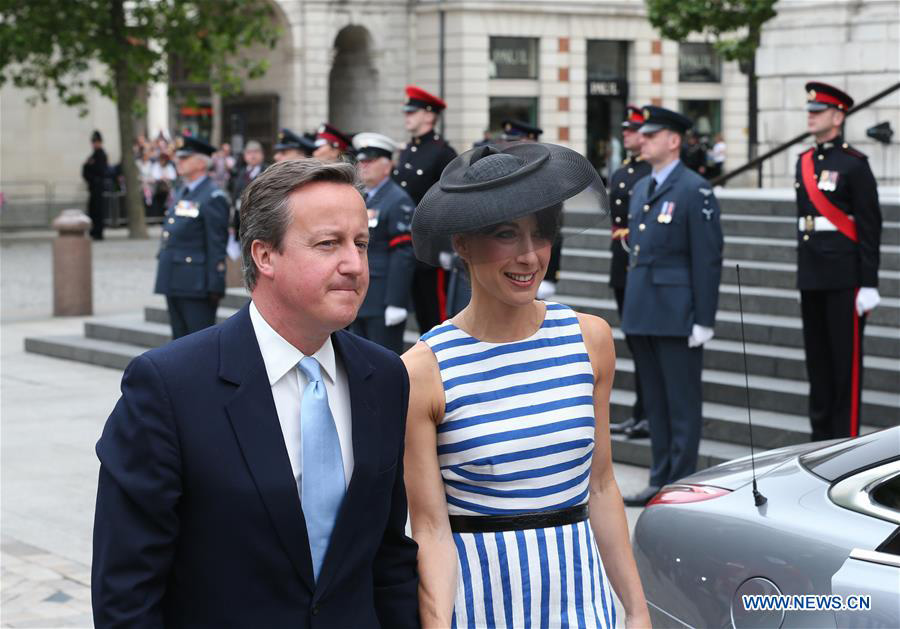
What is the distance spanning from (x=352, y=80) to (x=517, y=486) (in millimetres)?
41338

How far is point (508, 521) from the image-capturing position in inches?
120

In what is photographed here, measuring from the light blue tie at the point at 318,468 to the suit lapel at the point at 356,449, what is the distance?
2 cm

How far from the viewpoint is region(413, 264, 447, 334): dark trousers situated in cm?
1097

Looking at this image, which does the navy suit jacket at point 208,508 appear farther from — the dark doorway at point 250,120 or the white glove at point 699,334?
the dark doorway at point 250,120

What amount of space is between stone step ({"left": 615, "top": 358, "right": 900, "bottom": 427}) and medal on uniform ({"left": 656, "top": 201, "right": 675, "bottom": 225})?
5.52ft

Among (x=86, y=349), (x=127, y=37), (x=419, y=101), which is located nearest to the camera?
(x=419, y=101)

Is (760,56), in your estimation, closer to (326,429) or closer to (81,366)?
(81,366)

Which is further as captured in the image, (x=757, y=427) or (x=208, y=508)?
(x=757, y=427)

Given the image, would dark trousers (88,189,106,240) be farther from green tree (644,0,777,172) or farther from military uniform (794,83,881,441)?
military uniform (794,83,881,441)

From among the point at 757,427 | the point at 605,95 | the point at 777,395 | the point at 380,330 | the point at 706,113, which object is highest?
the point at 605,95

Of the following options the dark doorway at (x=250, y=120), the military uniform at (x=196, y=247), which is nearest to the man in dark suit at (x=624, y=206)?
the military uniform at (x=196, y=247)

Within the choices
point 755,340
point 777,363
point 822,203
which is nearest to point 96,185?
point 755,340

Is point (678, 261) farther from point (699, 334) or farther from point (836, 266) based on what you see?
point (836, 266)

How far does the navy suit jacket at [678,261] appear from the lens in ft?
25.7
